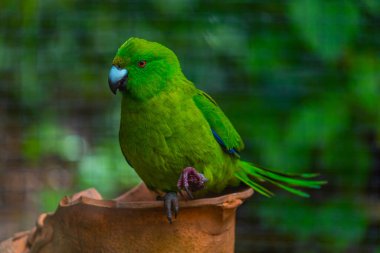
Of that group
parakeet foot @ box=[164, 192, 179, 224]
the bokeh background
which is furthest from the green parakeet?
the bokeh background

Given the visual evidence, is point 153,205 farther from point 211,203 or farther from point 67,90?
point 67,90

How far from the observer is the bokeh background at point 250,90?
2193 mm

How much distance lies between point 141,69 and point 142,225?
315 millimetres

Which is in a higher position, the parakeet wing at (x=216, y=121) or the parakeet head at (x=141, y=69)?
the parakeet head at (x=141, y=69)

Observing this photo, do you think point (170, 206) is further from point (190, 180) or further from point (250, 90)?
point (250, 90)

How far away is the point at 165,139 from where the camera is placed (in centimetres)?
131

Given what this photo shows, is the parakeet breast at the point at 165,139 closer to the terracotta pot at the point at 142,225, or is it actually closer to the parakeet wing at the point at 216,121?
the parakeet wing at the point at 216,121

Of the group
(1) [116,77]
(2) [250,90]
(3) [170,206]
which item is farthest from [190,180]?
(2) [250,90]

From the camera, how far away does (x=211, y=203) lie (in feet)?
3.55

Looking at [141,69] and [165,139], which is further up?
[141,69]

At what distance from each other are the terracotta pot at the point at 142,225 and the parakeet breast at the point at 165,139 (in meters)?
0.20

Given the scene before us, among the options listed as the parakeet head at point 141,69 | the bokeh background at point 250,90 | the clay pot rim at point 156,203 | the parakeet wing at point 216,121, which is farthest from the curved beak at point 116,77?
the bokeh background at point 250,90

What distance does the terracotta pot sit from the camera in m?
1.09

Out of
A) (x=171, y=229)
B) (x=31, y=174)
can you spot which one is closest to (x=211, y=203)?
(x=171, y=229)
